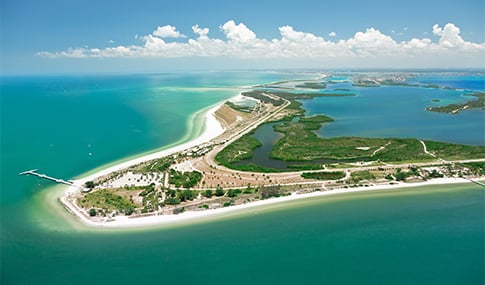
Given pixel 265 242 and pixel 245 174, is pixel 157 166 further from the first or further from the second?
pixel 265 242

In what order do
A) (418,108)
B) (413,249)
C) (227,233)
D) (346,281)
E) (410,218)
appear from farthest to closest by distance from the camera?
(418,108), (410,218), (227,233), (413,249), (346,281)

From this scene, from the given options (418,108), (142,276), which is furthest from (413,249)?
(418,108)

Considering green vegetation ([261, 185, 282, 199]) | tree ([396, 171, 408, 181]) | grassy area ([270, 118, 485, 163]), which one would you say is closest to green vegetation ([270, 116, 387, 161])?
grassy area ([270, 118, 485, 163])

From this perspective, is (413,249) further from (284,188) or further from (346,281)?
(284,188)

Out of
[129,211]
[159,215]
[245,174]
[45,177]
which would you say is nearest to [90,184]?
[45,177]

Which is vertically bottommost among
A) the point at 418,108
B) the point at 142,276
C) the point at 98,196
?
the point at 142,276

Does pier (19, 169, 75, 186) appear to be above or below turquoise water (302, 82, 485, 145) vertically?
below

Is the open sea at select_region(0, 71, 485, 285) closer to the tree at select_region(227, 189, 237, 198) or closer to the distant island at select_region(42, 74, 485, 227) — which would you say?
the distant island at select_region(42, 74, 485, 227)
